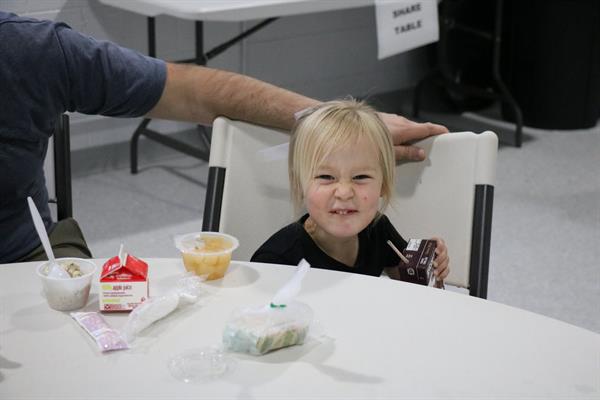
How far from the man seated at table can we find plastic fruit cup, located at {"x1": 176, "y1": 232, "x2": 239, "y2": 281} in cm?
39

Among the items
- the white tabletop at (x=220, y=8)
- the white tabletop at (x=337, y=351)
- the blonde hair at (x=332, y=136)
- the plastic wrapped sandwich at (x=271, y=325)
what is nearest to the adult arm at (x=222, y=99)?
the blonde hair at (x=332, y=136)

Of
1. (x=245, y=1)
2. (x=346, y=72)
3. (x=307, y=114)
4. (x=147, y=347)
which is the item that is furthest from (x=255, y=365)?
(x=346, y=72)

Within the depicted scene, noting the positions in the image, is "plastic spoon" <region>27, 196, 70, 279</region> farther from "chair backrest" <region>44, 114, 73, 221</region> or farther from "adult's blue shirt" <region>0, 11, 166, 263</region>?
"chair backrest" <region>44, 114, 73, 221</region>

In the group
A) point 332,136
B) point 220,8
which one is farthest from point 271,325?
point 220,8

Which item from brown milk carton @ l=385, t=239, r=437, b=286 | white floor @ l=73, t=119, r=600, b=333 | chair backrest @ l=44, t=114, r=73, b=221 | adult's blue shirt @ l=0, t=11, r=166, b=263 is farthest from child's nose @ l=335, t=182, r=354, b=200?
white floor @ l=73, t=119, r=600, b=333

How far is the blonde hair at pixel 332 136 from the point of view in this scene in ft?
5.32

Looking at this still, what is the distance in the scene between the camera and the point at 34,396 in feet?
3.75

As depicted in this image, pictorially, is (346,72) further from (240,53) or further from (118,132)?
(118,132)

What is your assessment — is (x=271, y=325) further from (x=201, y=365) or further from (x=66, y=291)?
(x=66, y=291)

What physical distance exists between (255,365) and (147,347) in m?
0.15

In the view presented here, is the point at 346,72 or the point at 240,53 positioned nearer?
the point at 240,53

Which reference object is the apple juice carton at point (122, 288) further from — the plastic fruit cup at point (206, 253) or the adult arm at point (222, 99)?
the adult arm at point (222, 99)

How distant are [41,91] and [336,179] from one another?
0.54 m

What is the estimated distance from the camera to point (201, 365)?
1218 millimetres
